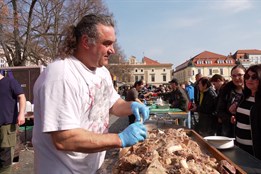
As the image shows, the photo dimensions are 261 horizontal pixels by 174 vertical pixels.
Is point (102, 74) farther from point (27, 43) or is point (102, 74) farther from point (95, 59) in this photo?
point (27, 43)

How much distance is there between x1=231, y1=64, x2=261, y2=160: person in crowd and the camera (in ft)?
9.21

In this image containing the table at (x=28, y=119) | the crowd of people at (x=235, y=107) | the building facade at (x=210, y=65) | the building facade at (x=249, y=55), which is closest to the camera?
the crowd of people at (x=235, y=107)

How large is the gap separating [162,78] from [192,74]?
14.2 meters

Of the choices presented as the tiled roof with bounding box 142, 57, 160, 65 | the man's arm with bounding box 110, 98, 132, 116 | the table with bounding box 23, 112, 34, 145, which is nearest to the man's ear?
Result: the man's arm with bounding box 110, 98, 132, 116

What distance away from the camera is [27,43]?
59.0 feet

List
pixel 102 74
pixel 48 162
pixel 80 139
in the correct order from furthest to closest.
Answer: pixel 102 74, pixel 48 162, pixel 80 139

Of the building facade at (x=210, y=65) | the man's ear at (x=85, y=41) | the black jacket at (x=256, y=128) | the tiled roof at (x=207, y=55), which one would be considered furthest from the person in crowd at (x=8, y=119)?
the tiled roof at (x=207, y=55)

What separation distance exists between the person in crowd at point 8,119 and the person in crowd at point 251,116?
9.92 ft

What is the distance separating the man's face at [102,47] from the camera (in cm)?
158

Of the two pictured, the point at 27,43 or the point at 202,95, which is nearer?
the point at 202,95

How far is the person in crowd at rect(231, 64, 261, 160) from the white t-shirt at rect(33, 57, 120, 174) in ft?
5.82

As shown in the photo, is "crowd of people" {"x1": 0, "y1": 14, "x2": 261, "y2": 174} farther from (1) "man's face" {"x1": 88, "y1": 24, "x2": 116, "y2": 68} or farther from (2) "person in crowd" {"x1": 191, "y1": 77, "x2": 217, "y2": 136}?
(2) "person in crowd" {"x1": 191, "y1": 77, "x2": 217, "y2": 136}

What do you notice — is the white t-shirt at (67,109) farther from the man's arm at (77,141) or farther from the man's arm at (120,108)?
the man's arm at (120,108)

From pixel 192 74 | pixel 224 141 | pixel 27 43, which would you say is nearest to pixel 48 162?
pixel 224 141
